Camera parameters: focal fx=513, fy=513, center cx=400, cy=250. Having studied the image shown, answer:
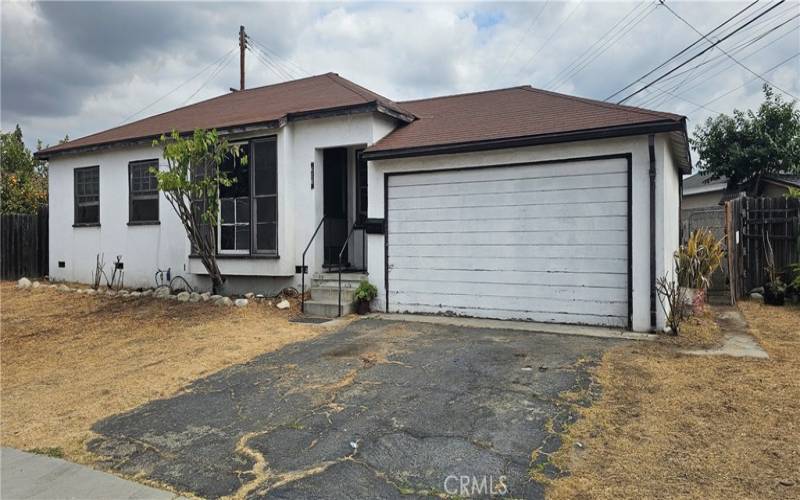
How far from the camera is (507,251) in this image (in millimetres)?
8102

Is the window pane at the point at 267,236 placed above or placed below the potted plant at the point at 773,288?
above

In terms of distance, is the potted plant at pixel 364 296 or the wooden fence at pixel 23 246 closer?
the potted plant at pixel 364 296

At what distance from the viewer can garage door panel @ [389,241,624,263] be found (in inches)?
292

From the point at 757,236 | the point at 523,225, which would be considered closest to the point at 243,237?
the point at 523,225

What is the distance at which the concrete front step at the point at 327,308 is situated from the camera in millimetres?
8805

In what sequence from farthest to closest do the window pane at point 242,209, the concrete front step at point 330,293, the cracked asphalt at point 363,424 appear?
the window pane at point 242,209, the concrete front step at point 330,293, the cracked asphalt at point 363,424

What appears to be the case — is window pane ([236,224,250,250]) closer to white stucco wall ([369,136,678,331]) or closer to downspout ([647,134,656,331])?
white stucco wall ([369,136,678,331])

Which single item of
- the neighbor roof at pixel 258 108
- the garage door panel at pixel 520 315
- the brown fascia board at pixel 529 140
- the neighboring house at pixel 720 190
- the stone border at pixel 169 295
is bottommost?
the garage door panel at pixel 520 315

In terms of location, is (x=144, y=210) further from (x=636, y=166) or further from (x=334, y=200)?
(x=636, y=166)

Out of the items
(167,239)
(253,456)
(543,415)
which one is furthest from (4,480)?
(167,239)

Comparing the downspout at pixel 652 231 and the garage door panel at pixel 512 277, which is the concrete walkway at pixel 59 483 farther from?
the downspout at pixel 652 231

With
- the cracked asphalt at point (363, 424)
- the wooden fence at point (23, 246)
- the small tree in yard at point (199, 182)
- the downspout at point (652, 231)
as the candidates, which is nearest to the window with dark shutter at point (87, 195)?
the wooden fence at point (23, 246)

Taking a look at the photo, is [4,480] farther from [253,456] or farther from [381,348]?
[381,348]

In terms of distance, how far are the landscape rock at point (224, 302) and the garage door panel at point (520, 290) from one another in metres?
3.26
